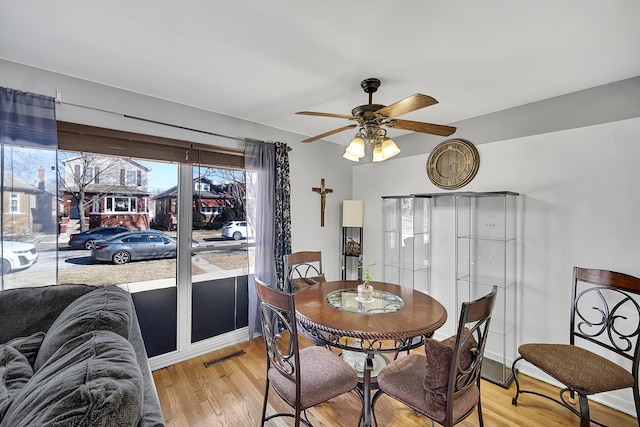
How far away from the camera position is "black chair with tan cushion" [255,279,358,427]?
59.1 inches

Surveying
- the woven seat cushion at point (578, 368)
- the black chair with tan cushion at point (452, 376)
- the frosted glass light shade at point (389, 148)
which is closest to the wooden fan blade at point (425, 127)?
the frosted glass light shade at point (389, 148)

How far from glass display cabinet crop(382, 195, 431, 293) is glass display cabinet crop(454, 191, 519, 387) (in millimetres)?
406

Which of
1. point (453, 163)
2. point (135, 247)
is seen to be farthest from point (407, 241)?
point (135, 247)

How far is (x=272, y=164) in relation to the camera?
10.3ft

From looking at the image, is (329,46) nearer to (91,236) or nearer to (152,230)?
(152,230)

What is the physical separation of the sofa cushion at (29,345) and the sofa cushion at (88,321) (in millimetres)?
147

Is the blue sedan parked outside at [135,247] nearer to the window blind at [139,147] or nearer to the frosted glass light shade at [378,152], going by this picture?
the window blind at [139,147]

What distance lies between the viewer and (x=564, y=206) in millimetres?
2359

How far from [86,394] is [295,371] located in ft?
3.45

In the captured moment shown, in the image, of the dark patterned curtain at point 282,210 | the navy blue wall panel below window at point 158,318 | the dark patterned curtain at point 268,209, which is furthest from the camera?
the dark patterned curtain at point 282,210

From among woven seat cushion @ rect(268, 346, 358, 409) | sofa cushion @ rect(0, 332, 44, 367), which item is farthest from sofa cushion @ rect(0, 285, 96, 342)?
woven seat cushion @ rect(268, 346, 358, 409)

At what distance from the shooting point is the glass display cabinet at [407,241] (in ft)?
10.8

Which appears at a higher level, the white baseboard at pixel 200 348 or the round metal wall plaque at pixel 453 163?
the round metal wall plaque at pixel 453 163

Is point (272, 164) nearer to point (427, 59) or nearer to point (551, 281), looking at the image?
point (427, 59)
